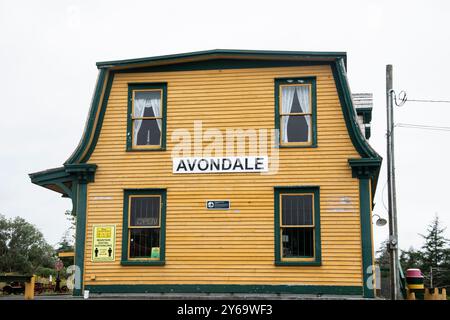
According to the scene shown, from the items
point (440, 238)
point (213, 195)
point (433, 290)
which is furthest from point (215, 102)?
point (440, 238)

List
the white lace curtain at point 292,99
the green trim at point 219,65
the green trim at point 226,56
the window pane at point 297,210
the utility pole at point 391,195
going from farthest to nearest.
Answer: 1. the utility pole at point 391,195
2. the green trim at point 219,65
3. the white lace curtain at point 292,99
4. the green trim at point 226,56
5. the window pane at point 297,210

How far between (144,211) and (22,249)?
203 feet

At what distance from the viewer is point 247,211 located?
14.3 m

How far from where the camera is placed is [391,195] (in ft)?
53.9

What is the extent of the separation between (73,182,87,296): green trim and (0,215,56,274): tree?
180 ft

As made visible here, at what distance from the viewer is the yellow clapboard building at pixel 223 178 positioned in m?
14.0

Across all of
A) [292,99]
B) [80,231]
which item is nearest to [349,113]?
[292,99]

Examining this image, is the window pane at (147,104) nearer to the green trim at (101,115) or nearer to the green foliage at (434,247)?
the green trim at (101,115)

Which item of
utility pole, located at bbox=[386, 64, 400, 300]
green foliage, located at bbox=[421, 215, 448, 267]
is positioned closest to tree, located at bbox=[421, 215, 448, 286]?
green foliage, located at bbox=[421, 215, 448, 267]

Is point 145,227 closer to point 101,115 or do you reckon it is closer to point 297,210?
point 101,115

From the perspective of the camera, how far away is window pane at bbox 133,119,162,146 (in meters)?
15.2

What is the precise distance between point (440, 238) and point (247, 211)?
153 feet

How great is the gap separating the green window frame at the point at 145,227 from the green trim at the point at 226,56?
140 inches

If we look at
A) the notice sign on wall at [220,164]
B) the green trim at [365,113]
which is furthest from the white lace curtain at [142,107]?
the green trim at [365,113]
